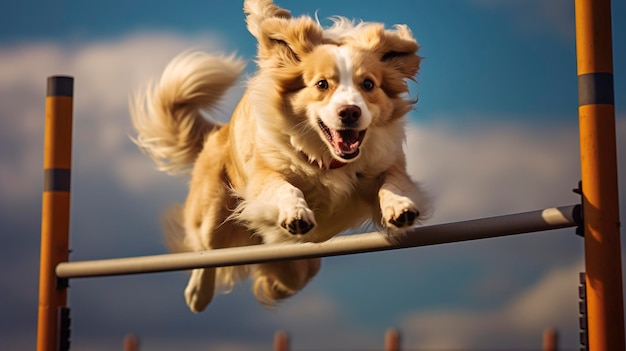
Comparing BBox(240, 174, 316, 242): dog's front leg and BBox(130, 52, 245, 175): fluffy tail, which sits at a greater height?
BBox(130, 52, 245, 175): fluffy tail

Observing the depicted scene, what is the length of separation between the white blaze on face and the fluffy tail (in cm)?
192

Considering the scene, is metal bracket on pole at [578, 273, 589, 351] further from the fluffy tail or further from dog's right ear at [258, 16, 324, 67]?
the fluffy tail

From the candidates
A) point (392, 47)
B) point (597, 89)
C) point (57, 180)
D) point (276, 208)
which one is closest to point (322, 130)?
point (276, 208)

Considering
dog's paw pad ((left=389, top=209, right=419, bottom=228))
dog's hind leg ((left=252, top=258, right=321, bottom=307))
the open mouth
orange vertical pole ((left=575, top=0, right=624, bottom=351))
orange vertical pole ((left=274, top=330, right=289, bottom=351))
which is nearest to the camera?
orange vertical pole ((left=575, top=0, right=624, bottom=351))

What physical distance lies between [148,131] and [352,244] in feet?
7.88

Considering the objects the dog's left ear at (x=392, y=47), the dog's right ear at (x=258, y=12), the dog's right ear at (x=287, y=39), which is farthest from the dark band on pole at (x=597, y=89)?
the dog's right ear at (x=258, y=12)

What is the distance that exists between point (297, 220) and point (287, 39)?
0.80 metres

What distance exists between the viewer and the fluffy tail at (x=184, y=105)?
5324mm

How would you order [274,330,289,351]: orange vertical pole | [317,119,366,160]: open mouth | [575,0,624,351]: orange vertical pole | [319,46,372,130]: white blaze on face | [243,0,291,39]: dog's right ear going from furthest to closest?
[274,330,289,351]: orange vertical pole, [243,0,291,39]: dog's right ear, [317,119,366,160]: open mouth, [319,46,372,130]: white blaze on face, [575,0,624,351]: orange vertical pole

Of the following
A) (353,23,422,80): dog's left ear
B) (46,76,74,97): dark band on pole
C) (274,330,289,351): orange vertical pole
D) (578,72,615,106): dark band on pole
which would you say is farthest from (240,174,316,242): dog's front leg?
(274,330,289,351): orange vertical pole

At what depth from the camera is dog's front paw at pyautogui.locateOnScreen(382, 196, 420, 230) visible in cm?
323

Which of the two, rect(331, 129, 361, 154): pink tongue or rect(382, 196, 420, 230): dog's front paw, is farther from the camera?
rect(331, 129, 361, 154): pink tongue

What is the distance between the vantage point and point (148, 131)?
5492 mm

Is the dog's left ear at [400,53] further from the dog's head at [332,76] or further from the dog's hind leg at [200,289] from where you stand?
the dog's hind leg at [200,289]
